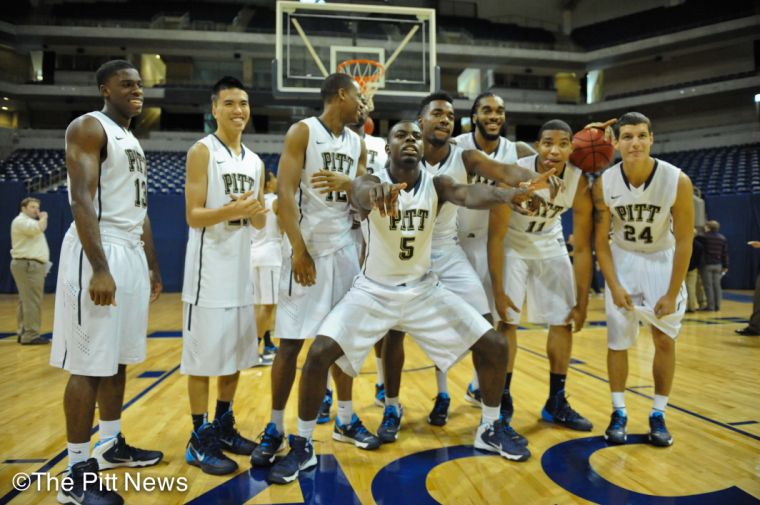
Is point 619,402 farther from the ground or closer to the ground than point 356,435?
farther from the ground

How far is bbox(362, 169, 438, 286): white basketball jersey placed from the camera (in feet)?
10.3

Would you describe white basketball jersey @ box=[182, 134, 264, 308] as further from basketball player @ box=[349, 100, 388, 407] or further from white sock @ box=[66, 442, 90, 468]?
basketball player @ box=[349, 100, 388, 407]

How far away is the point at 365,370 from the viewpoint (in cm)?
570

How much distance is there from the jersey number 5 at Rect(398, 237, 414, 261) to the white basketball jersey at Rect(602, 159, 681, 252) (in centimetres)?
149

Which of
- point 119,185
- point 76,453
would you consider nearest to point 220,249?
point 119,185

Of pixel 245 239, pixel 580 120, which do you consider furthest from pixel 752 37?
pixel 245 239

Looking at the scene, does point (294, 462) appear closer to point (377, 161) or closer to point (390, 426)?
point (390, 426)

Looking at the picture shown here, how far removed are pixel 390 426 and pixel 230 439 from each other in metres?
1.04

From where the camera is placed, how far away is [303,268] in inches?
120

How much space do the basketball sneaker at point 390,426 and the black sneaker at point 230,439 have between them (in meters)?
0.83

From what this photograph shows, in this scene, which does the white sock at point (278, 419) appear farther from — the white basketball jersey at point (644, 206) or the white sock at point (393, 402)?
the white basketball jersey at point (644, 206)

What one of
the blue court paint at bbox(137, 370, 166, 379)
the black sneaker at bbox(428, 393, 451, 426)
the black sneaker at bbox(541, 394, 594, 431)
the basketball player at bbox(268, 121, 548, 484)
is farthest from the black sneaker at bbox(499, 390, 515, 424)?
the blue court paint at bbox(137, 370, 166, 379)

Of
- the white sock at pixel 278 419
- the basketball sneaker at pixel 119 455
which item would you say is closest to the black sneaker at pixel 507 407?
the white sock at pixel 278 419

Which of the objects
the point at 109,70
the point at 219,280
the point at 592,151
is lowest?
the point at 219,280
